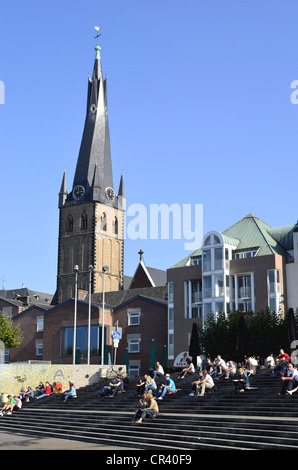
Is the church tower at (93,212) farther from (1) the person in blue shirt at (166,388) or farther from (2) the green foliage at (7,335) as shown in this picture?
(1) the person in blue shirt at (166,388)

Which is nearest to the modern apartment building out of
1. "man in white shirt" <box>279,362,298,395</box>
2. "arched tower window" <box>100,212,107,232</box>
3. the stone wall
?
the stone wall

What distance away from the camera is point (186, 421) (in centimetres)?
2244

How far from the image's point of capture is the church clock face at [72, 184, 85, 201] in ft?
348

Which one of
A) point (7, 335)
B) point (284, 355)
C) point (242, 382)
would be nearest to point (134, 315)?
point (7, 335)

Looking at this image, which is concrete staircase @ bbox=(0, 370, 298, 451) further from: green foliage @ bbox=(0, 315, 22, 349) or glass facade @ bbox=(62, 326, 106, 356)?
green foliage @ bbox=(0, 315, 22, 349)

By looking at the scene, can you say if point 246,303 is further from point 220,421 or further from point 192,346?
point 220,421

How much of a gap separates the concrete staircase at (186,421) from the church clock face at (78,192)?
7441 centimetres

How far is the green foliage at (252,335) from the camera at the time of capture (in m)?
46.2

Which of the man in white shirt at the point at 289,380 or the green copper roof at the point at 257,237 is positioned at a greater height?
the green copper roof at the point at 257,237

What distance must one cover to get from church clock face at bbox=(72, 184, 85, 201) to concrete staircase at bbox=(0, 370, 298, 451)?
7441cm

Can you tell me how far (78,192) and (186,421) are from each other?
86.5 m

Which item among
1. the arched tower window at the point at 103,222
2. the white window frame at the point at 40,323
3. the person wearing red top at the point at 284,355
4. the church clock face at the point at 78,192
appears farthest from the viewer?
the church clock face at the point at 78,192

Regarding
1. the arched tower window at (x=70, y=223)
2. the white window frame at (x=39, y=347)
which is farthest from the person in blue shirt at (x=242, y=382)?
the arched tower window at (x=70, y=223)

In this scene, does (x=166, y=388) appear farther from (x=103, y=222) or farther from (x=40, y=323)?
(x=103, y=222)
